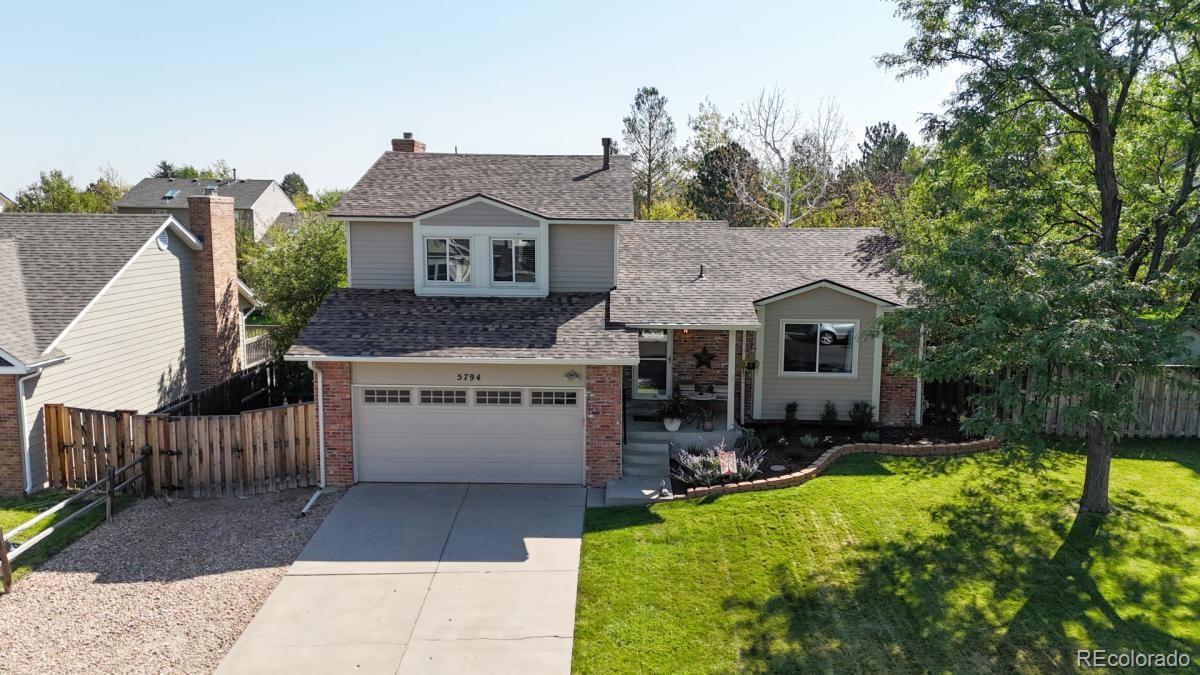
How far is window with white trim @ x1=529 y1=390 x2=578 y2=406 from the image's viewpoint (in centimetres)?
1516

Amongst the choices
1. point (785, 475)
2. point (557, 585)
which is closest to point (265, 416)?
point (557, 585)

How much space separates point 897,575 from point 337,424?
1018 centimetres

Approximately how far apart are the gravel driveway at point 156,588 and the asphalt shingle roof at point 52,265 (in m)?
4.20

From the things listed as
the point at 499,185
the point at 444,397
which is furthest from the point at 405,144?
the point at 444,397

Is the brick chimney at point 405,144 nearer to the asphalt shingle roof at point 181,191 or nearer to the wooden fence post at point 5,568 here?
the wooden fence post at point 5,568

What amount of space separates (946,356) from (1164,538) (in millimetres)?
4373

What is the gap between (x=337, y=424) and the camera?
1498cm

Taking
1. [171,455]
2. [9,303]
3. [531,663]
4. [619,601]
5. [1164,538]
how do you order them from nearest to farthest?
[531,663]
[619,601]
[1164,538]
[171,455]
[9,303]

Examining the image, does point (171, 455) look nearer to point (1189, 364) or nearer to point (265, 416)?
point (265, 416)

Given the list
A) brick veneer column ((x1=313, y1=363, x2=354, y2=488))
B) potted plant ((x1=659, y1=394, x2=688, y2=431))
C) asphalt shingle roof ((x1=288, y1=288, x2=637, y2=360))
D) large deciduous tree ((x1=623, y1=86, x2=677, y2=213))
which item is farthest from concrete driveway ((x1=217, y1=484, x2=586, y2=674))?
large deciduous tree ((x1=623, y1=86, x2=677, y2=213))

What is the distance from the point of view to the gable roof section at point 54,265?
591 inches

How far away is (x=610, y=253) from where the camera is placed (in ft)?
57.0

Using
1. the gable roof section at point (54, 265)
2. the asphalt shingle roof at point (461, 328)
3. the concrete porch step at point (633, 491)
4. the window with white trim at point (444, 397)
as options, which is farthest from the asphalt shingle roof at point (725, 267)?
the gable roof section at point (54, 265)

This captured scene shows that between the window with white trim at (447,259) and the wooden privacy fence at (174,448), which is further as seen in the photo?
the window with white trim at (447,259)
